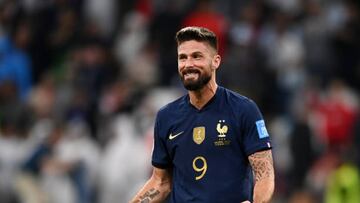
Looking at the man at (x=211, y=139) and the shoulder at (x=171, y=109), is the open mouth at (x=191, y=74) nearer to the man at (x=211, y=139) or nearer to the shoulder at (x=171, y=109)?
the man at (x=211, y=139)

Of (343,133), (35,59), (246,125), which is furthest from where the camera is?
(35,59)

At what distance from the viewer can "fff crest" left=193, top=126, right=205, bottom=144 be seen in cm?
898

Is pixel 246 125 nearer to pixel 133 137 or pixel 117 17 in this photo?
pixel 133 137

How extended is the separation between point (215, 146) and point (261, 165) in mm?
357

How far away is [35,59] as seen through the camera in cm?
1941

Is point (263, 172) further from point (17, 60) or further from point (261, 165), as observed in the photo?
point (17, 60)

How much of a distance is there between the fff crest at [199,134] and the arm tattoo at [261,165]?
38cm

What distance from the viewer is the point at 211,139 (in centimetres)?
894

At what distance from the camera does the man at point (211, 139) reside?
8797mm

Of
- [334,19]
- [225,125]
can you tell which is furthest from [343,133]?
[225,125]

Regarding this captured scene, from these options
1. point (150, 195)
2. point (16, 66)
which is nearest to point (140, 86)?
point (16, 66)

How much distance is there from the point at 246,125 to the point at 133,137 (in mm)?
7512

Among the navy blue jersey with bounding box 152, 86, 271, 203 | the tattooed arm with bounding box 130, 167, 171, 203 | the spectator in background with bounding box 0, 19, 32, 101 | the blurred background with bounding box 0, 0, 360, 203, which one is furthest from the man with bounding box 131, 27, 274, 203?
the spectator in background with bounding box 0, 19, 32, 101

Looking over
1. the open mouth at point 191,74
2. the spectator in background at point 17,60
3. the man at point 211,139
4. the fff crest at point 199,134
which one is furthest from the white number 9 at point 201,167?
the spectator in background at point 17,60
